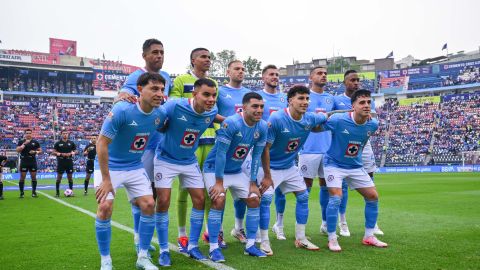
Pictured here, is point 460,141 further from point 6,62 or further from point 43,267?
point 6,62

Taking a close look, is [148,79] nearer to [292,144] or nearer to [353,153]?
[292,144]

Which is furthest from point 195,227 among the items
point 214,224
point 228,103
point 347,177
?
point 347,177

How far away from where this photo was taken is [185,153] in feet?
19.9

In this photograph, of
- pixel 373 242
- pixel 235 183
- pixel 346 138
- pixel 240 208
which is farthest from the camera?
pixel 240 208

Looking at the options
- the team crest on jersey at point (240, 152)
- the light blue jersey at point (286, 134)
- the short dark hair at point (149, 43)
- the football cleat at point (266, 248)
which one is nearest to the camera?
the football cleat at point (266, 248)

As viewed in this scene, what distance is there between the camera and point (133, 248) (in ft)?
21.8

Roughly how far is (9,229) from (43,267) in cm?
381

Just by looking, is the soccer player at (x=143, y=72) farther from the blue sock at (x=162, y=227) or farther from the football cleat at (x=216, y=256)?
the football cleat at (x=216, y=256)

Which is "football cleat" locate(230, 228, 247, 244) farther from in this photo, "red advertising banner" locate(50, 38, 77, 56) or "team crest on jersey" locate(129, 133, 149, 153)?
"red advertising banner" locate(50, 38, 77, 56)

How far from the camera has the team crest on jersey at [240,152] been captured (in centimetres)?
626

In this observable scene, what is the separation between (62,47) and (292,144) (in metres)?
64.6

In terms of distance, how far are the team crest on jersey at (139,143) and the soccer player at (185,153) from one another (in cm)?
45

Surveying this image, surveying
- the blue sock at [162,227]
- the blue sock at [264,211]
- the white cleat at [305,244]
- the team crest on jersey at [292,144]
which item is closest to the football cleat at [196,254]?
the blue sock at [162,227]

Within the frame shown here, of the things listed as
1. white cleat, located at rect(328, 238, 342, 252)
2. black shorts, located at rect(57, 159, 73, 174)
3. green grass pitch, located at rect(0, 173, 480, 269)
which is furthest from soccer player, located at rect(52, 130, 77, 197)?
white cleat, located at rect(328, 238, 342, 252)
